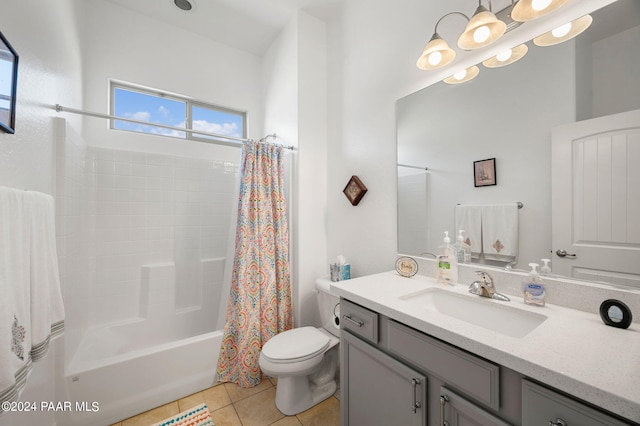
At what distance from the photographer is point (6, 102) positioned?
0.94 metres

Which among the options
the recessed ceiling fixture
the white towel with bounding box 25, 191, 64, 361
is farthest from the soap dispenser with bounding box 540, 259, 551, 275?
the recessed ceiling fixture

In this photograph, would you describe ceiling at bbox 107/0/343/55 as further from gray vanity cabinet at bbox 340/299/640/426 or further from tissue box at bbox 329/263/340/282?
gray vanity cabinet at bbox 340/299/640/426

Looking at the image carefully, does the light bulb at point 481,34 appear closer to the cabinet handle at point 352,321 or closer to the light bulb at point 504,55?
the light bulb at point 504,55

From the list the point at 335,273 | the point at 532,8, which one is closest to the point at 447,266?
the point at 335,273

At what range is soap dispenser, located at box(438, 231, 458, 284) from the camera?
1254 millimetres

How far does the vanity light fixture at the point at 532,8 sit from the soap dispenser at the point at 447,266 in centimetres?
97

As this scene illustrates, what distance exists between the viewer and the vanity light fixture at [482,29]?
1012 mm

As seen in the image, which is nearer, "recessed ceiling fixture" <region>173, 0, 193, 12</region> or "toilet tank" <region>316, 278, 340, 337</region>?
"toilet tank" <region>316, 278, 340, 337</region>

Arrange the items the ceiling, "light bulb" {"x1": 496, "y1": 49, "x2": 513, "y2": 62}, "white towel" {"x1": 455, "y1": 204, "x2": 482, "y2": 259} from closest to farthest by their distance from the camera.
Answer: "light bulb" {"x1": 496, "y1": 49, "x2": 513, "y2": 62} → "white towel" {"x1": 455, "y1": 204, "x2": 482, "y2": 259} → the ceiling

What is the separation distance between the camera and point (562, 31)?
0.98 metres

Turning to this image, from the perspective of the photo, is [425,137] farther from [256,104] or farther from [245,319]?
[256,104]

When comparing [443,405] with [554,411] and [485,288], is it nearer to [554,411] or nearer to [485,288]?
[554,411]

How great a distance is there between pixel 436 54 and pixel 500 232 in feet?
3.00

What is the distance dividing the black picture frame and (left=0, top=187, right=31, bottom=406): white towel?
0.27 m
